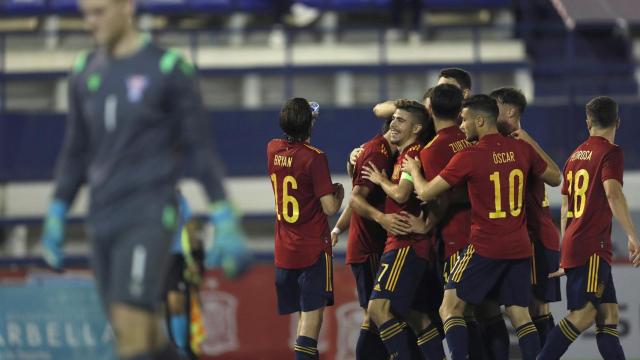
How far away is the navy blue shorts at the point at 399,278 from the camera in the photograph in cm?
745

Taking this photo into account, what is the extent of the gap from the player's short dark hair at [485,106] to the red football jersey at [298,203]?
97 cm

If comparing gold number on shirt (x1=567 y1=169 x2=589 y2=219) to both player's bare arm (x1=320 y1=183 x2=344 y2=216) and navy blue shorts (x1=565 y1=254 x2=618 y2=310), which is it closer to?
navy blue shorts (x1=565 y1=254 x2=618 y2=310)

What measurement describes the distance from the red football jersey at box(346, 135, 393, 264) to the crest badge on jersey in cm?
317

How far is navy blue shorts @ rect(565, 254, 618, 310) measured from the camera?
25.4 ft

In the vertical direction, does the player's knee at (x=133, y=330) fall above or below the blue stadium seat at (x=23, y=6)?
below

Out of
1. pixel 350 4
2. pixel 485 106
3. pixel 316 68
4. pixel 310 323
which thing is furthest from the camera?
pixel 350 4

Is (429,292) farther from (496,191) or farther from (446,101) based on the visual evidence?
(446,101)

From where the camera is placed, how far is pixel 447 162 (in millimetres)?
7383

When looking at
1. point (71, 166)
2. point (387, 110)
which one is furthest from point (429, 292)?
point (71, 166)

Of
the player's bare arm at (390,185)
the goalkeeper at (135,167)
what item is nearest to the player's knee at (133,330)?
the goalkeeper at (135,167)

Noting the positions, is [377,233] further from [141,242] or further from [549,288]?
[141,242]

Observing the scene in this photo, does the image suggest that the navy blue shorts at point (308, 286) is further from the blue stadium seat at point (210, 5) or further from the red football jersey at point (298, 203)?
the blue stadium seat at point (210, 5)

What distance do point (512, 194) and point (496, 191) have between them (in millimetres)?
105

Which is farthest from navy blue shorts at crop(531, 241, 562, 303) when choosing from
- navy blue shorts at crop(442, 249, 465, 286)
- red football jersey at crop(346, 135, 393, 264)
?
red football jersey at crop(346, 135, 393, 264)
